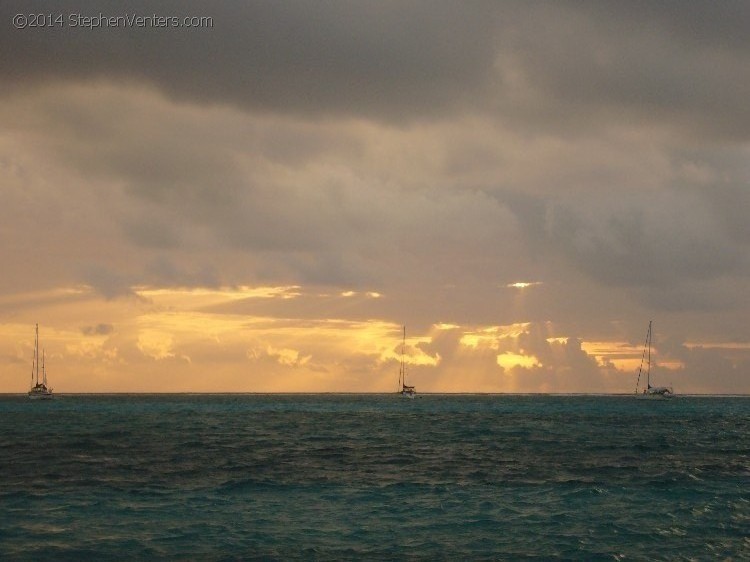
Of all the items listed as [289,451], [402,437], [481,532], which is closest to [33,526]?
[481,532]

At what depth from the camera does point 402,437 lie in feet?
246

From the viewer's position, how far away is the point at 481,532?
28.7 m

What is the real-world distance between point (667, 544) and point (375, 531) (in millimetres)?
10621

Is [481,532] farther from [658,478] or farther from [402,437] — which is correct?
[402,437]

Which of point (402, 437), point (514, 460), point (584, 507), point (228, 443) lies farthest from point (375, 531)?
point (402, 437)

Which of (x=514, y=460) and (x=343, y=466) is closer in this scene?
(x=343, y=466)

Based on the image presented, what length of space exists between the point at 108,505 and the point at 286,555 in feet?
38.7

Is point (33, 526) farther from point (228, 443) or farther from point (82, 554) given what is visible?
point (228, 443)

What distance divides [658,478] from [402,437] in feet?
115

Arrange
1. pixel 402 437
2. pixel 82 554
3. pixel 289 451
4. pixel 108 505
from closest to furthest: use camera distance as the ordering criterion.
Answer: pixel 82 554 → pixel 108 505 → pixel 289 451 → pixel 402 437

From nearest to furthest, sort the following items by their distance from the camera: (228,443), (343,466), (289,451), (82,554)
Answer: (82,554) → (343,466) → (289,451) → (228,443)

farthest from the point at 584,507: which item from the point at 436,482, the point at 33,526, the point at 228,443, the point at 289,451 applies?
the point at 228,443

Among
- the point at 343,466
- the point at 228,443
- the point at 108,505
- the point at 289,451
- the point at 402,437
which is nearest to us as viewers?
the point at 108,505

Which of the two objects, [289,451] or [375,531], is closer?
[375,531]
